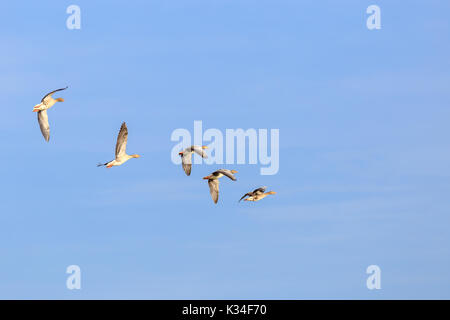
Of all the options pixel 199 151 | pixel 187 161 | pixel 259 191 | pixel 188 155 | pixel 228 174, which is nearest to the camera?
pixel 228 174

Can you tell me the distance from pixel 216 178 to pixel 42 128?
1772 cm

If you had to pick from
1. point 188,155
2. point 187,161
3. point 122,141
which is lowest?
point 187,161

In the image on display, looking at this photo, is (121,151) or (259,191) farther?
(259,191)

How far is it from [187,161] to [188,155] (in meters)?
0.94

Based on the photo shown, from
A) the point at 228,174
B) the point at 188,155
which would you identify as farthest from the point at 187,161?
the point at 228,174

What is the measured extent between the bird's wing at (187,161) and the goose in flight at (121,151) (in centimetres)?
582

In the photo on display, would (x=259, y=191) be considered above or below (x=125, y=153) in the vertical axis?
below

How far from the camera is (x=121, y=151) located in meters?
71.4

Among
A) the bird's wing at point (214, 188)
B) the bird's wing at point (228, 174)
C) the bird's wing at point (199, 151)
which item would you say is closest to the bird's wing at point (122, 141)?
the bird's wing at point (199, 151)

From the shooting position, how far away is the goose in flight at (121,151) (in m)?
69.0

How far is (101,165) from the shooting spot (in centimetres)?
7006

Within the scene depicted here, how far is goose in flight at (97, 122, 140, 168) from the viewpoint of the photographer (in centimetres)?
6897

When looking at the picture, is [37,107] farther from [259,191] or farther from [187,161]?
[259,191]
